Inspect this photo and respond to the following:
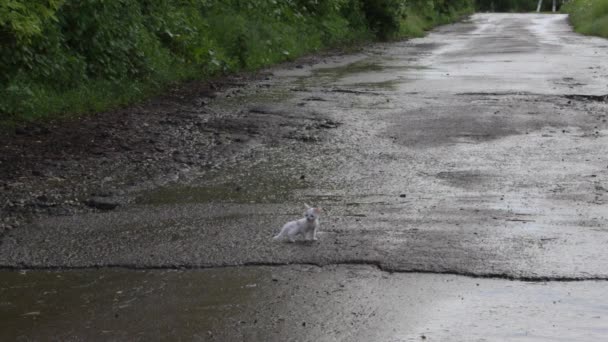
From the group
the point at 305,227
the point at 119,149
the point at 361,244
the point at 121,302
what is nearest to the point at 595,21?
the point at 119,149

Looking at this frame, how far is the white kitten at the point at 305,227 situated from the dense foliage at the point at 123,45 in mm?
3877

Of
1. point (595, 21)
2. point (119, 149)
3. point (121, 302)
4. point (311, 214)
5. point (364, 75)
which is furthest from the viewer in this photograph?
point (595, 21)

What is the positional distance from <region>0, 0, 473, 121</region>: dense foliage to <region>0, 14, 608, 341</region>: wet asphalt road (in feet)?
9.02

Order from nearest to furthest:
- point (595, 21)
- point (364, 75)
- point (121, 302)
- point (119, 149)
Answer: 1. point (121, 302)
2. point (119, 149)
3. point (364, 75)
4. point (595, 21)

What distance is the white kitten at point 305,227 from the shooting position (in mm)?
6312

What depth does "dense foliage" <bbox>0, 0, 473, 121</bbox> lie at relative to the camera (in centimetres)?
1111

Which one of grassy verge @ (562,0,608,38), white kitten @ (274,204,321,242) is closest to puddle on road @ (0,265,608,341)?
Answer: white kitten @ (274,204,321,242)

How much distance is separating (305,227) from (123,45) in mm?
8727

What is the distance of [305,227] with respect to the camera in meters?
6.38

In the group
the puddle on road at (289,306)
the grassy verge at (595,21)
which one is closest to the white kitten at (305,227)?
the puddle on road at (289,306)

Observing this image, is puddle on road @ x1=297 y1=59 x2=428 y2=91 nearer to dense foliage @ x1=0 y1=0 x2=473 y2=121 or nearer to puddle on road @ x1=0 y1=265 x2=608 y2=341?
dense foliage @ x1=0 y1=0 x2=473 y2=121

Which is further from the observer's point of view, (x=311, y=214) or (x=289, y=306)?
(x=311, y=214)

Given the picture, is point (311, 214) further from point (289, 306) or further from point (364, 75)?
point (364, 75)

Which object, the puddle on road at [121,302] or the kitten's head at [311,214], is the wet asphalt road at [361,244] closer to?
the puddle on road at [121,302]
